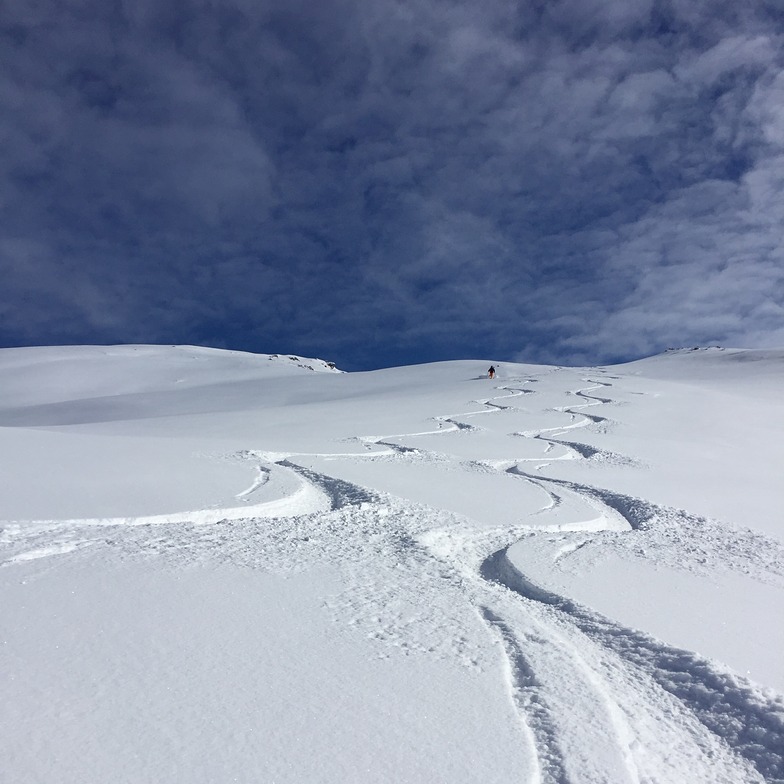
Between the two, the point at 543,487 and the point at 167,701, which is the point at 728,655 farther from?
the point at 543,487

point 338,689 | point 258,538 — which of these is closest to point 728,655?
point 338,689

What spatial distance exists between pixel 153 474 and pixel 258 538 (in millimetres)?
2554

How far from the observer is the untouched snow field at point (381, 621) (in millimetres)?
2133

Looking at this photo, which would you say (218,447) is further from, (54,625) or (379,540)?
(54,625)

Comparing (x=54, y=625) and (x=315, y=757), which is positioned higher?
(x=54, y=625)

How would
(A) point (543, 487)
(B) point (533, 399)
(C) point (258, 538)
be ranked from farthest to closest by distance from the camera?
(B) point (533, 399)
(A) point (543, 487)
(C) point (258, 538)

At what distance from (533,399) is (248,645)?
17.2m

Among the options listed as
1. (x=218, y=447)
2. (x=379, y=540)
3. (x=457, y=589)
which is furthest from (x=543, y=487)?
(x=218, y=447)

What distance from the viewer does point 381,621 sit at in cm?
315

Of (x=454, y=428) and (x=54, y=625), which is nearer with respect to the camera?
(x=54, y=625)

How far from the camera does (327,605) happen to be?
3336 millimetres

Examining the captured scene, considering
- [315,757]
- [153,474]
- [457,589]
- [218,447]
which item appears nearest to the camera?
[315,757]

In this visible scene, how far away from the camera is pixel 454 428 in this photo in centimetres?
1272

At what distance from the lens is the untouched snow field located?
2133 millimetres
